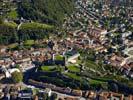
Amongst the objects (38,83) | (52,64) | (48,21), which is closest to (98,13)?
(48,21)

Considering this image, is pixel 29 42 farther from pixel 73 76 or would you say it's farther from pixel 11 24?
pixel 73 76

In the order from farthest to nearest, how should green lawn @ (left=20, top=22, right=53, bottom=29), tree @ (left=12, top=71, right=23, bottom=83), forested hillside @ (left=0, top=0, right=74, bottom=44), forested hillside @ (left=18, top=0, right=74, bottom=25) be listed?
forested hillside @ (left=18, top=0, right=74, bottom=25) < green lawn @ (left=20, top=22, right=53, bottom=29) < forested hillside @ (left=0, top=0, right=74, bottom=44) < tree @ (left=12, top=71, right=23, bottom=83)

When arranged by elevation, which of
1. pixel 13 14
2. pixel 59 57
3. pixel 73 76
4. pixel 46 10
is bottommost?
pixel 73 76

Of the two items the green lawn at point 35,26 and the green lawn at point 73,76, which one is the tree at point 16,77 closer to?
the green lawn at point 73,76

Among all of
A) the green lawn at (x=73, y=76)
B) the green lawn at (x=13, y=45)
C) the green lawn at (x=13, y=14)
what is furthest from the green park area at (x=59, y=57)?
the green lawn at (x=13, y=14)

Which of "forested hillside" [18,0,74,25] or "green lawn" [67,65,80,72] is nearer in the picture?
"green lawn" [67,65,80,72]

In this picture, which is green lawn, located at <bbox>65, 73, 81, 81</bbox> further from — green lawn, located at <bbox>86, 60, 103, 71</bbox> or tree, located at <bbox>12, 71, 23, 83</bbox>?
tree, located at <bbox>12, 71, 23, 83</bbox>

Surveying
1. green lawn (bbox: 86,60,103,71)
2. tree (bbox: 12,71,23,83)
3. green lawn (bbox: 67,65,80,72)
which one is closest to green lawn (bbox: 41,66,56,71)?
green lawn (bbox: 67,65,80,72)

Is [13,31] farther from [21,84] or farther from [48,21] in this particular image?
[21,84]

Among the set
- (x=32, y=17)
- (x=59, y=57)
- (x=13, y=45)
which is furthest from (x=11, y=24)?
(x=59, y=57)
